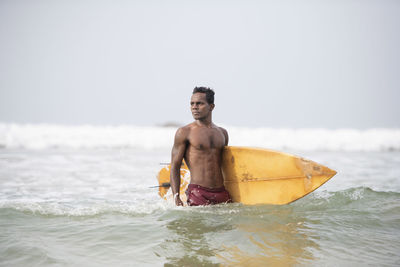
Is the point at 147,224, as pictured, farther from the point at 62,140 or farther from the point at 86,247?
the point at 62,140

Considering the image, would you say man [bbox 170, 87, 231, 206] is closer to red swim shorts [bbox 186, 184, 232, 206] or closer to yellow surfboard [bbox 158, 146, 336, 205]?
red swim shorts [bbox 186, 184, 232, 206]

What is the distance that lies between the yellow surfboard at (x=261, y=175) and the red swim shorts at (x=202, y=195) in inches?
13.4

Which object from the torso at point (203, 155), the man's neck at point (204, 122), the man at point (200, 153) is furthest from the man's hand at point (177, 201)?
the man's neck at point (204, 122)

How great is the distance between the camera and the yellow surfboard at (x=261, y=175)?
13.7ft

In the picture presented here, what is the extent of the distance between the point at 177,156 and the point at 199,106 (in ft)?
1.97

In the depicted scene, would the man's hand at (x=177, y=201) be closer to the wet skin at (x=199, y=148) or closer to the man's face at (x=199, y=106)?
the wet skin at (x=199, y=148)

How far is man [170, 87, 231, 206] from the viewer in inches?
159

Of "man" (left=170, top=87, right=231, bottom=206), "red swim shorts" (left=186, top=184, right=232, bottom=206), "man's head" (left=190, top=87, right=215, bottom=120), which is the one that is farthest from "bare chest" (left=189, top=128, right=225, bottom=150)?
"red swim shorts" (left=186, top=184, right=232, bottom=206)

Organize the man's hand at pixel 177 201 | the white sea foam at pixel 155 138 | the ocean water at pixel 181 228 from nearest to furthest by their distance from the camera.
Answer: the ocean water at pixel 181 228
the man's hand at pixel 177 201
the white sea foam at pixel 155 138

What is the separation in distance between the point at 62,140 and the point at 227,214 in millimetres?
12640

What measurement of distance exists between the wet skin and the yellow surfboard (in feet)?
1.04

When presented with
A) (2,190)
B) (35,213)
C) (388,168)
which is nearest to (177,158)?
(35,213)

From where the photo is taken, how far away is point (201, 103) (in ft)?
13.2

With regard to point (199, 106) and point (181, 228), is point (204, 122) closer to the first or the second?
point (199, 106)
